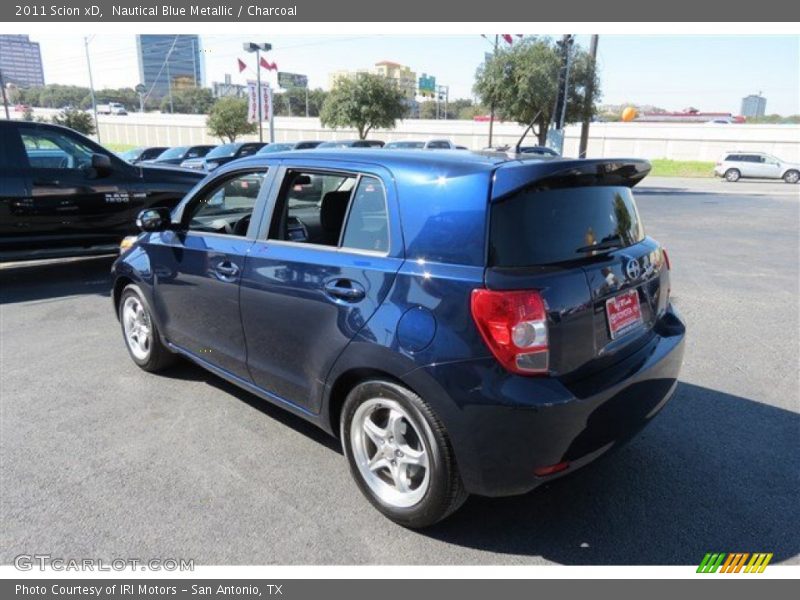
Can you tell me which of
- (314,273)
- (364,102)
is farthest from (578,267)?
(364,102)

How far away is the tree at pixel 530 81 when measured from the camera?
27500mm

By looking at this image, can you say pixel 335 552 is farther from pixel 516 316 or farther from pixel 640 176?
pixel 640 176

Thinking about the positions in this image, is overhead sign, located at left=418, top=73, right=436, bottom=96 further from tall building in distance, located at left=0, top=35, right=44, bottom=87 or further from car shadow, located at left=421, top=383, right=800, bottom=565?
car shadow, located at left=421, top=383, right=800, bottom=565

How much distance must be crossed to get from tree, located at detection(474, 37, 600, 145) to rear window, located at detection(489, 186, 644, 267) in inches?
1027

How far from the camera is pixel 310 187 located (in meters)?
Answer: 3.47

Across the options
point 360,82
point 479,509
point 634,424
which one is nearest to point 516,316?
point 634,424

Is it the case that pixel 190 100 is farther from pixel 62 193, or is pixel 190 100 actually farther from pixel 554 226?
pixel 554 226

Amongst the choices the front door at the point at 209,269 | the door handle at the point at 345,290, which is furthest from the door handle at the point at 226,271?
the door handle at the point at 345,290

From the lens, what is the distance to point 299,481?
10.4 ft

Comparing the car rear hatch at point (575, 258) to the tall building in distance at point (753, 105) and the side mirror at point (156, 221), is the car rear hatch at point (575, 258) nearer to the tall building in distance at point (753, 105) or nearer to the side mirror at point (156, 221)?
the side mirror at point (156, 221)

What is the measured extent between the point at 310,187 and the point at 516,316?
5.53 ft

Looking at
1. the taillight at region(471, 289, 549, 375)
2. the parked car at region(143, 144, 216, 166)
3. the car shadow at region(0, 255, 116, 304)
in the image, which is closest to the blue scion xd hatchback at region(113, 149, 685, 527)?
the taillight at region(471, 289, 549, 375)

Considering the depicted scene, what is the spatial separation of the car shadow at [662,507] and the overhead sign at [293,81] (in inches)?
4722

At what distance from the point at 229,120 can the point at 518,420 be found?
155 ft
